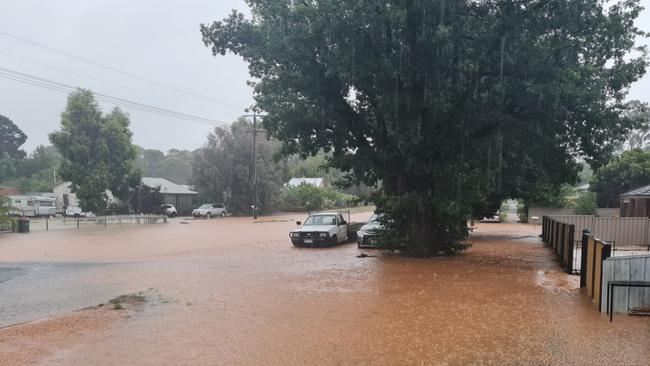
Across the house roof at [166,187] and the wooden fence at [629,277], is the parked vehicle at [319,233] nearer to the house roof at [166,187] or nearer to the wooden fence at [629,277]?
the wooden fence at [629,277]

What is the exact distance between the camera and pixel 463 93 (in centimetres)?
1420

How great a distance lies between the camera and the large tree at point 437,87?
1289 centimetres

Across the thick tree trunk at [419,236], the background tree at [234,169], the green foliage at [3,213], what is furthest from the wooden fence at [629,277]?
the background tree at [234,169]

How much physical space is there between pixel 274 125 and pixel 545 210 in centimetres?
3069

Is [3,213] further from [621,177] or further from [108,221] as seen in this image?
[621,177]

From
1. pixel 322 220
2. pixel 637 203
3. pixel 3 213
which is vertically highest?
pixel 637 203

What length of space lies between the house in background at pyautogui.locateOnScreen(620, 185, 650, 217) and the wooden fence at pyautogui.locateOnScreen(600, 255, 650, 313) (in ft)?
62.5

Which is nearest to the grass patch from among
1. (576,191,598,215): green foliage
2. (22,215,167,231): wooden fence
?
(22,215,167,231): wooden fence

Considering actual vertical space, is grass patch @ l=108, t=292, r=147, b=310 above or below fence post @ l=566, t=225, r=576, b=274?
below

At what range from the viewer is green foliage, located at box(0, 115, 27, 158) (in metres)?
79.2

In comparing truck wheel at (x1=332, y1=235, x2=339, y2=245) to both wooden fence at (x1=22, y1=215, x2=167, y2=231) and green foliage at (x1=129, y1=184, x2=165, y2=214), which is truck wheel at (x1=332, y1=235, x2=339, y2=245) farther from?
green foliage at (x1=129, y1=184, x2=165, y2=214)

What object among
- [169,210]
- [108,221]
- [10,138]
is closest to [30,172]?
[10,138]

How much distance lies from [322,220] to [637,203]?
18.1m

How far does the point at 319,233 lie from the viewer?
19.8 meters
